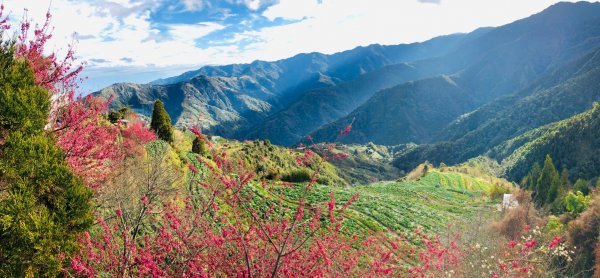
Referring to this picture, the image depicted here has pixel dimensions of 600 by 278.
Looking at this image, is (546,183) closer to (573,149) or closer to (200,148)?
(200,148)

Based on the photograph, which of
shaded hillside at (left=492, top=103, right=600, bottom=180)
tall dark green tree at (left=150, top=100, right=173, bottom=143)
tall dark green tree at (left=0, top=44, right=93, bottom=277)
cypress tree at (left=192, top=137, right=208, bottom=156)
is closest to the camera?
tall dark green tree at (left=0, top=44, right=93, bottom=277)

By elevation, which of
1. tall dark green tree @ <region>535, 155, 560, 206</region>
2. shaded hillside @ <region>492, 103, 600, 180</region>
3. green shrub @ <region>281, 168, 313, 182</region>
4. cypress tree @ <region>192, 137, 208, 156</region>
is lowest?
shaded hillside @ <region>492, 103, 600, 180</region>

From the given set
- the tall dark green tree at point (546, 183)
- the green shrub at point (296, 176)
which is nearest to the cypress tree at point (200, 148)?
the green shrub at point (296, 176)

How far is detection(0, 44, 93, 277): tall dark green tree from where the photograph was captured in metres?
6.69

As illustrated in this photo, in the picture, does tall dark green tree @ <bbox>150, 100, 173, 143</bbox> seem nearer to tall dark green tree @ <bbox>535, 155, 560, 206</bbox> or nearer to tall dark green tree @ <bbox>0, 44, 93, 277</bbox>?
tall dark green tree @ <bbox>0, 44, 93, 277</bbox>

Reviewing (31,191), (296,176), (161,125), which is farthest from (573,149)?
(31,191)

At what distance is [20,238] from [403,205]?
97.2 feet

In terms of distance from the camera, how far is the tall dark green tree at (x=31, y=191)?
6.69 metres

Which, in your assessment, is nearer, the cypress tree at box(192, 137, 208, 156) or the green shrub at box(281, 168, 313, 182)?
the cypress tree at box(192, 137, 208, 156)

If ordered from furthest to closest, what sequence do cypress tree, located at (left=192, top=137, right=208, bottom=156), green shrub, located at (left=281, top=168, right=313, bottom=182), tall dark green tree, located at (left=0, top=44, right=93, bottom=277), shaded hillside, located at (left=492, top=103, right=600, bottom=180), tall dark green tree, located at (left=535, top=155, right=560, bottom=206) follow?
shaded hillside, located at (left=492, top=103, right=600, bottom=180) < tall dark green tree, located at (left=535, top=155, right=560, bottom=206) < green shrub, located at (left=281, top=168, right=313, bottom=182) < cypress tree, located at (left=192, top=137, right=208, bottom=156) < tall dark green tree, located at (left=0, top=44, right=93, bottom=277)

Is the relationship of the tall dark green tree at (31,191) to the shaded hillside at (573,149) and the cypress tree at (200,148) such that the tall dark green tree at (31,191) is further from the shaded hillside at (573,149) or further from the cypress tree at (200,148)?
the shaded hillside at (573,149)

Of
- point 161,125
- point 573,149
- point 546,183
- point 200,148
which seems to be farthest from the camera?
point 573,149

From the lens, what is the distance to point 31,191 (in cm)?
686

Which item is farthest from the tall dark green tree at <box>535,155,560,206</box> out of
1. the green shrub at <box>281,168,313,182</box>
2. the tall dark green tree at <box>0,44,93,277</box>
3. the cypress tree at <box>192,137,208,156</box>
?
the tall dark green tree at <box>0,44,93,277</box>
